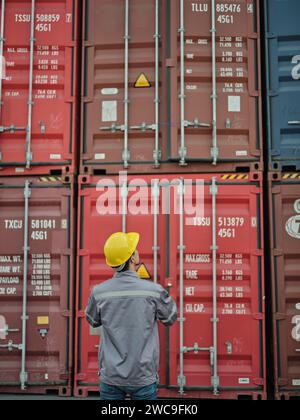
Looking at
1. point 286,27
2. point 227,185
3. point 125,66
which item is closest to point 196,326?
point 227,185

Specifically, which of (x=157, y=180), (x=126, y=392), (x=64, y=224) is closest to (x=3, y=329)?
(x=64, y=224)

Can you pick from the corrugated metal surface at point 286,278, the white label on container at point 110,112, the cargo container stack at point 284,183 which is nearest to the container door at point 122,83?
the white label on container at point 110,112

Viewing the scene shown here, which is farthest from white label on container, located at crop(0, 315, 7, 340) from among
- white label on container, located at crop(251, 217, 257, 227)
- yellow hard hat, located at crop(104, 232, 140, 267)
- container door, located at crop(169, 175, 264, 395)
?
white label on container, located at crop(251, 217, 257, 227)

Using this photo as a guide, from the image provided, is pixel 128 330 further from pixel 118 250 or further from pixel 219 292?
pixel 219 292

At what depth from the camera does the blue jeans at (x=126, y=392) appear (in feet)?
13.5

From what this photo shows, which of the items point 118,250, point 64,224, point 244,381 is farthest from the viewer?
point 64,224

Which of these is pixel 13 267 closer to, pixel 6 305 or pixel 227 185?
pixel 6 305

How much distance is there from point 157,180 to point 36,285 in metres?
1.74

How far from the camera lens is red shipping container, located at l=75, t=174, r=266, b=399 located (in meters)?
6.14

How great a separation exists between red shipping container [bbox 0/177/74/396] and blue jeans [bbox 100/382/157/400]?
2.15 m

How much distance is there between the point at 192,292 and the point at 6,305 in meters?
2.02

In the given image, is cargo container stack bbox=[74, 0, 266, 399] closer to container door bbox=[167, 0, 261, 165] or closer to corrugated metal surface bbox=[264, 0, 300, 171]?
container door bbox=[167, 0, 261, 165]

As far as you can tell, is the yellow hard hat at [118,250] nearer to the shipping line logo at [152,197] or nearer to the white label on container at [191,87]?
the shipping line logo at [152,197]

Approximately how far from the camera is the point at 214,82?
6.59 meters
